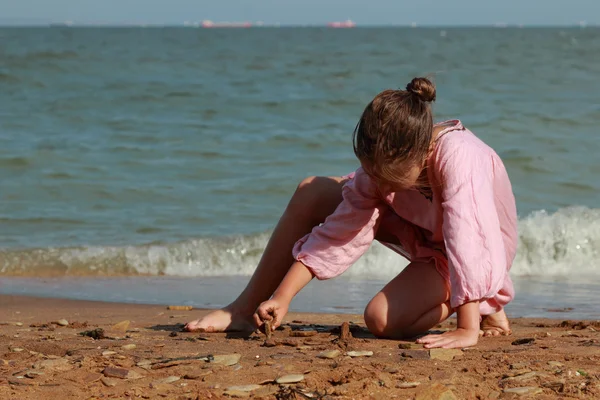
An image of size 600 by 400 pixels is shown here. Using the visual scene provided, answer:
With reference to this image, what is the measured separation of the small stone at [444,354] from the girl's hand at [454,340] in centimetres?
5

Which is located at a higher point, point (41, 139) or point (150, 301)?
point (41, 139)

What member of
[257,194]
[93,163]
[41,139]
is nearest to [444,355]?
[257,194]

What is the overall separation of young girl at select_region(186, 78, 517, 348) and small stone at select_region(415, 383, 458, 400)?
1.69ft

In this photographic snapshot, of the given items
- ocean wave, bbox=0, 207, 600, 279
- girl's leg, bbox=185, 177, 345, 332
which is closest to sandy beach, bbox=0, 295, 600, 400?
girl's leg, bbox=185, 177, 345, 332

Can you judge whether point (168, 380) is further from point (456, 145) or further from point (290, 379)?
point (456, 145)

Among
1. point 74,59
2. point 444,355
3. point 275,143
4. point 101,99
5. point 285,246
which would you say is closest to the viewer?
point 444,355

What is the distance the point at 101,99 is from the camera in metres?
13.5

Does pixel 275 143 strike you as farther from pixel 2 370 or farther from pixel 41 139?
pixel 2 370

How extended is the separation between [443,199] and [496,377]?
0.69m

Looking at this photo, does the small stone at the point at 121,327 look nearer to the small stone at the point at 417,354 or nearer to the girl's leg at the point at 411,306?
the girl's leg at the point at 411,306

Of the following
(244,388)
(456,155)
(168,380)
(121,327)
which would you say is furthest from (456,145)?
(121,327)

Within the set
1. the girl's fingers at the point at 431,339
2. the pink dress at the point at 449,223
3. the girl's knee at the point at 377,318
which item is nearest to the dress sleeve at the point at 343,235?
the pink dress at the point at 449,223

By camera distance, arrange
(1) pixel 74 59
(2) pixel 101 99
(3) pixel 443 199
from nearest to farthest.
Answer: (3) pixel 443 199 → (2) pixel 101 99 → (1) pixel 74 59

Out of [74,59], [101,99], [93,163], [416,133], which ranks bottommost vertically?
[416,133]
